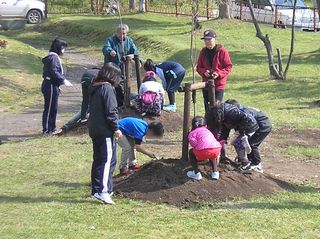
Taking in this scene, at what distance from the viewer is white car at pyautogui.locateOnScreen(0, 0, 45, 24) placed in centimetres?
3738

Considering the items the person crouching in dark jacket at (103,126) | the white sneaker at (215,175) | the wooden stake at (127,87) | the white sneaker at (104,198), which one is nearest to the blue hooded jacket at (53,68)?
the wooden stake at (127,87)

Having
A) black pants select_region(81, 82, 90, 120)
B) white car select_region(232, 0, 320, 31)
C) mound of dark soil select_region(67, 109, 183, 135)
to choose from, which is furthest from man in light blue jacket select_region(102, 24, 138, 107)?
white car select_region(232, 0, 320, 31)

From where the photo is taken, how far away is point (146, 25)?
32969 mm

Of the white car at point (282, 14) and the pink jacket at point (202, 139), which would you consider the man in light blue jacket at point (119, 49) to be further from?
the white car at point (282, 14)

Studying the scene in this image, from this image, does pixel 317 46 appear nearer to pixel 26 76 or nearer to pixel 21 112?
pixel 26 76

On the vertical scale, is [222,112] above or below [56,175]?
above

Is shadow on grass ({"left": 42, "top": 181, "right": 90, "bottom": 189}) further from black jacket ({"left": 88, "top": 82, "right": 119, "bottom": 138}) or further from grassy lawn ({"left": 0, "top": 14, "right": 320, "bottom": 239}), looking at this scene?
black jacket ({"left": 88, "top": 82, "right": 119, "bottom": 138})

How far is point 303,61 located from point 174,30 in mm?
9869

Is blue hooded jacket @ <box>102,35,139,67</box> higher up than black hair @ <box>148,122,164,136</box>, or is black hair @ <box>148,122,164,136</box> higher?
blue hooded jacket @ <box>102,35,139,67</box>

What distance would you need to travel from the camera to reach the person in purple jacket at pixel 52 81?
11758 millimetres

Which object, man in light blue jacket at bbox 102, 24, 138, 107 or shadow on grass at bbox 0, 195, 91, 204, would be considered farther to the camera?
man in light blue jacket at bbox 102, 24, 138, 107

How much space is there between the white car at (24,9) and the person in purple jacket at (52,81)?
86.0 ft

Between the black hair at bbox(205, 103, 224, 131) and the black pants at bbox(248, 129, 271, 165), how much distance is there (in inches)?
31.2

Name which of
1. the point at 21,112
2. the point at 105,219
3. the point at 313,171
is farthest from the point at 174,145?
the point at 21,112
